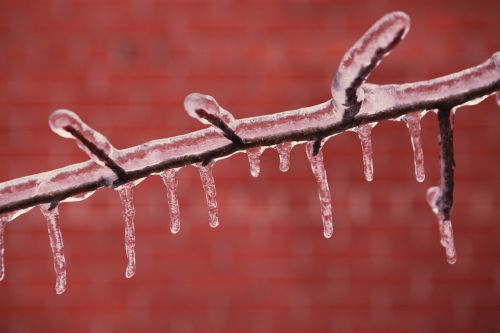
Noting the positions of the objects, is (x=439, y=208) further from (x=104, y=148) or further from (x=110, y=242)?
(x=110, y=242)

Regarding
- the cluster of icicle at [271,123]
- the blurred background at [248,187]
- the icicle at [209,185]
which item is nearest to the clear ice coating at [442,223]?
the cluster of icicle at [271,123]

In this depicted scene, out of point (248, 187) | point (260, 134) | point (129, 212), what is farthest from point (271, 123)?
point (248, 187)

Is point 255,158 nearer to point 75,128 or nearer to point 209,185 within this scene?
point 209,185

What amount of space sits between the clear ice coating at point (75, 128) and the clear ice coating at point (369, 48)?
0.09m

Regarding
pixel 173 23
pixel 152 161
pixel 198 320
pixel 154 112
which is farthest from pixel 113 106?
pixel 152 161

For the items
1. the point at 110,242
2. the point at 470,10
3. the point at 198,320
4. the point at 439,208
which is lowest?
the point at 439,208

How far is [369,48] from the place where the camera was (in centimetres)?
24

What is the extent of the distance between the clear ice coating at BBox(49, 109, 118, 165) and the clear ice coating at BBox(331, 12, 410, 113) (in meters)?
0.09

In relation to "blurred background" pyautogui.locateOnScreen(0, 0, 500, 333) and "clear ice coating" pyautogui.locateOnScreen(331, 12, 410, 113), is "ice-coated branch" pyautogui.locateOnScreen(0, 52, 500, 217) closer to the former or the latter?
"clear ice coating" pyautogui.locateOnScreen(331, 12, 410, 113)

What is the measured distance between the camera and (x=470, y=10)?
2111mm

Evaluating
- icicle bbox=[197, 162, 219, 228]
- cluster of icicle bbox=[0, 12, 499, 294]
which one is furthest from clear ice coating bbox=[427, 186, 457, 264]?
icicle bbox=[197, 162, 219, 228]

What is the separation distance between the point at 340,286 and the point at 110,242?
71 cm

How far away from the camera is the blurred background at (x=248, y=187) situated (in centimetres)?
210

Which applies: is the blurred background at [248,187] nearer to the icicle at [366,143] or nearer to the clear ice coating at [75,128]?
the icicle at [366,143]
